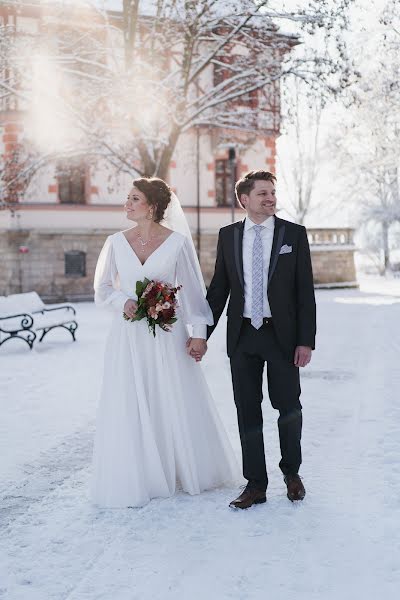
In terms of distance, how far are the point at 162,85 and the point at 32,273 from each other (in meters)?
12.9

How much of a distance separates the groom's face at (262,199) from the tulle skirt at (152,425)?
94cm

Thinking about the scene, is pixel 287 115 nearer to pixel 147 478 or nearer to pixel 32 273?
pixel 147 478

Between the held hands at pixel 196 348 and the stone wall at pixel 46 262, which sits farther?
the stone wall at pixel 46 262

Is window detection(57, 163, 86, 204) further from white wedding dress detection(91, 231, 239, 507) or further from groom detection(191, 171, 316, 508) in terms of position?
groom detection(191, 171, 316, 508)

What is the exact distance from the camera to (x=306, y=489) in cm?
492

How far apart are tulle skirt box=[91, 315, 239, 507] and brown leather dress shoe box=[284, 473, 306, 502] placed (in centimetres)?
50

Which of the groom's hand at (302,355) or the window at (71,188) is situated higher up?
the window at (71,188)

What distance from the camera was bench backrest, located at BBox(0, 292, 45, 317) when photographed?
12.7 m

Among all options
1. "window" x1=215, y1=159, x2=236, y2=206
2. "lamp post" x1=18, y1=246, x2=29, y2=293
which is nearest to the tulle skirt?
"lamp post" x1=18, y1=246, x2=29, y2=293

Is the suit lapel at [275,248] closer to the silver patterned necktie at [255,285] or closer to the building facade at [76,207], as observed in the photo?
the silver patterned necktie at [255,285]

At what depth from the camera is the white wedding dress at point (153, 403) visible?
4699 millimetres

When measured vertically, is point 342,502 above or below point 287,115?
below

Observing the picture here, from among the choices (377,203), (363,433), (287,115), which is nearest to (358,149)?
(377,203)

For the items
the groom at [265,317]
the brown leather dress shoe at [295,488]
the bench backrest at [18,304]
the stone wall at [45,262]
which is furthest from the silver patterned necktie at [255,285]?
the stone wall at [45,262]
